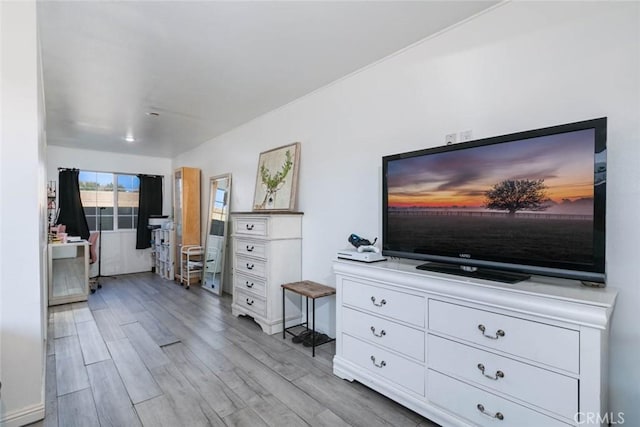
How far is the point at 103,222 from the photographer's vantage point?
6.20m

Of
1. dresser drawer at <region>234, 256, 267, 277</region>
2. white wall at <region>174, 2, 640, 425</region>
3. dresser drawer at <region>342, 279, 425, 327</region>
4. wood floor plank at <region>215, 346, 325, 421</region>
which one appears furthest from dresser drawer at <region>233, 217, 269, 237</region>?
dresser drawer at <region>342, 279, 425, 327</region>

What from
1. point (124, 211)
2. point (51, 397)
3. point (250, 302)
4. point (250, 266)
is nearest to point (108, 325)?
point (51, 397)

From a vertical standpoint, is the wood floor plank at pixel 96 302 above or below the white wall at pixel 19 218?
below

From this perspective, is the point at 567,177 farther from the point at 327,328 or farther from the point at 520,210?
the point at 327,328

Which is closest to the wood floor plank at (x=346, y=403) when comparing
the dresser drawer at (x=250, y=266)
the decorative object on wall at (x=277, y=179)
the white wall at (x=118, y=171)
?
the dresser drawer at (x=250, y=266)

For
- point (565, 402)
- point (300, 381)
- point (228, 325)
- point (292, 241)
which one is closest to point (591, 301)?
point (565, 402)

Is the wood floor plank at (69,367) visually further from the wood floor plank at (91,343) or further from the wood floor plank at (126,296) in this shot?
the wood floor plank at (126,296)

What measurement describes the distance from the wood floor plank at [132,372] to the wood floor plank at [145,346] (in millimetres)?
43

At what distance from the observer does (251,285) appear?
3463mm

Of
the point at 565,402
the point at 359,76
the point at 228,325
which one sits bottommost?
the point at 228,325

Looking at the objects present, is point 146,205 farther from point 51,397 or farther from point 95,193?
point 51,397

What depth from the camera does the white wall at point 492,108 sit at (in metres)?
1.50

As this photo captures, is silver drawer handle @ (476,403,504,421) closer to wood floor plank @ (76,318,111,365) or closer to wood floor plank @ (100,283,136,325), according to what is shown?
wood floor plank @ (76,318,111,365)

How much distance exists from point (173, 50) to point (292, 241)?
2.02m
